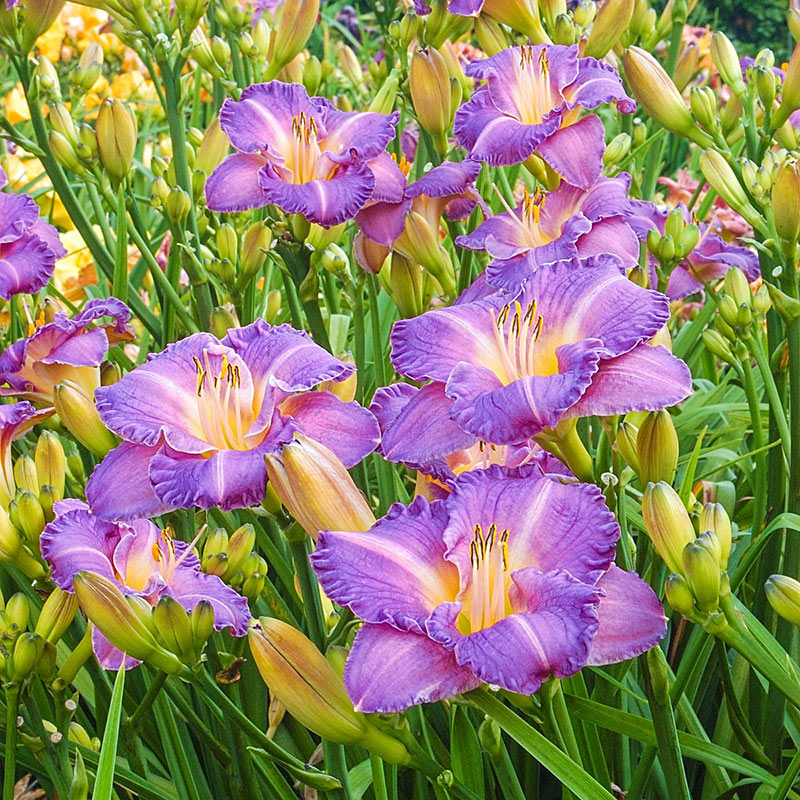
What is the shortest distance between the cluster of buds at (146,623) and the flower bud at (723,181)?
648 millimetres

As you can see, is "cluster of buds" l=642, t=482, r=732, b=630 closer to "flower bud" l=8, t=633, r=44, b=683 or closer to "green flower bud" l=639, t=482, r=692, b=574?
"green flower bud" l=639, t=482, r=692, b=574

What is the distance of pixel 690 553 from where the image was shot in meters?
0.64

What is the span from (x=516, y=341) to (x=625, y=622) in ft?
0.75

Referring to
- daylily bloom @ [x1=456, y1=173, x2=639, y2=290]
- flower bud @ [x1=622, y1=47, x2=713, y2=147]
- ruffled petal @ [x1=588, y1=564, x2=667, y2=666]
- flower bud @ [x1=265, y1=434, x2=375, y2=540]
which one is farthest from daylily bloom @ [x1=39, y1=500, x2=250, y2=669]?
flower bud @ [x1=622, y1=47, x2=713, y2=147]

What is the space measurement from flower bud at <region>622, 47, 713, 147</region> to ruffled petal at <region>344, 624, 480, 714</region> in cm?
70

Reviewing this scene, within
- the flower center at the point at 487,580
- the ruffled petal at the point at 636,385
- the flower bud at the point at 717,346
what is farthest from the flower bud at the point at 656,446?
the flower bud at the point at 717,346

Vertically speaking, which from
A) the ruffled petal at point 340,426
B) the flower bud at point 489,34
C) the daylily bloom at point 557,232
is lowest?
the ruffled petal at point 340,426

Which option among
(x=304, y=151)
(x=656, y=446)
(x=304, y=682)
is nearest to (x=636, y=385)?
(x=656, y=446)

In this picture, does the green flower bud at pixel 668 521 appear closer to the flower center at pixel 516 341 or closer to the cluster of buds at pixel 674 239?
the flower center at pixel 516 341

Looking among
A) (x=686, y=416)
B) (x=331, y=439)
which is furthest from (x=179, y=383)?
(x=686, y=416)

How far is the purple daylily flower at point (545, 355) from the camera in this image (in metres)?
0.66

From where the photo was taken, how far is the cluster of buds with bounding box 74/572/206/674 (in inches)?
25.0

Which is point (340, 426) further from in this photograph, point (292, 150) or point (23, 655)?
point (292, 150)

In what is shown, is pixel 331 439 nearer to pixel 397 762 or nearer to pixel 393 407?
pixel 393 407
